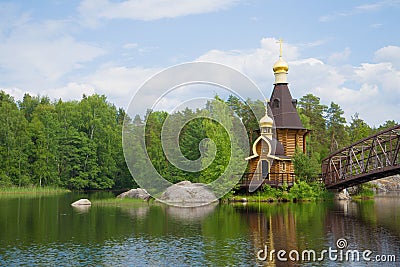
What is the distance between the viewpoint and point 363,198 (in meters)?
45.2

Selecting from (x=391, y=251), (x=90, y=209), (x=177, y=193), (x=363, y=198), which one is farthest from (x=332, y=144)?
(x=391, y=251)

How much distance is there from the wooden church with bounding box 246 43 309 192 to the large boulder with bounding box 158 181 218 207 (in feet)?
14.0

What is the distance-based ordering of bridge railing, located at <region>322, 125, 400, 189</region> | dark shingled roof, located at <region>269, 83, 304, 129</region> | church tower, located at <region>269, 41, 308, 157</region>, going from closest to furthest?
bridge railing, located at <region>322, 125, 400, 189</region> → church tower, located at <region>269, 41, 308, 157</region> → dark shingled roof, located at <region>269, 83, 304, 129</region>

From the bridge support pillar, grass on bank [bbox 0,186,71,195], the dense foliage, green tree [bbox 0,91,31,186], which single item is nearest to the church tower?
the bridge support pillar

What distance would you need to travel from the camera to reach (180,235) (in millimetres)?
20797

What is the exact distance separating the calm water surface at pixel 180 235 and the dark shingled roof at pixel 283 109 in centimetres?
1349

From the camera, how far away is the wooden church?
40.6 m

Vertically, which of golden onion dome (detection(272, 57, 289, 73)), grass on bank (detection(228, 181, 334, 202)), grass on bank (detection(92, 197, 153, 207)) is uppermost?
golden onion dome (detection(272, 57, 289, 73))

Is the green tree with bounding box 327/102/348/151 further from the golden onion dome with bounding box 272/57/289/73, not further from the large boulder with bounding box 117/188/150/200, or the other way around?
the large boulder with bounding box 117/188/150/200

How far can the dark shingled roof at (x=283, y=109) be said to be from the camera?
43312mm

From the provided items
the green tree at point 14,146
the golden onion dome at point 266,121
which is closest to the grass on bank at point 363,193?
the golden onion dome at point 266,121

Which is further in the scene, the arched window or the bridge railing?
the arched window

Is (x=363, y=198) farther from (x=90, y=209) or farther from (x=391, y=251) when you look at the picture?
(x=391, y=251)

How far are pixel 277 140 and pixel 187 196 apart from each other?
35.3 feet
